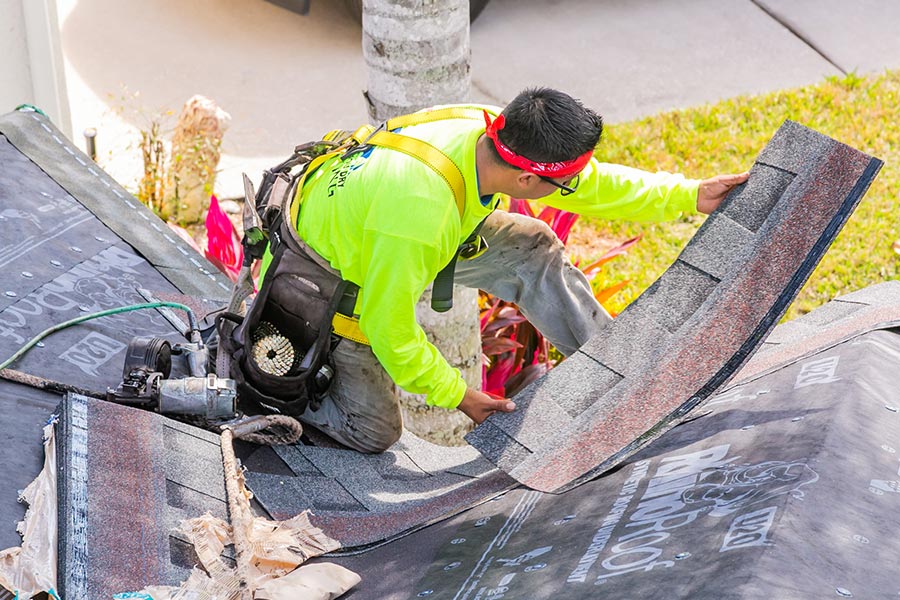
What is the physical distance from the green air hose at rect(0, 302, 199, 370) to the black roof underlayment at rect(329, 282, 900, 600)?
4.58ft

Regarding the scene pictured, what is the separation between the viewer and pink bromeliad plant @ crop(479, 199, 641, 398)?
17.4ft

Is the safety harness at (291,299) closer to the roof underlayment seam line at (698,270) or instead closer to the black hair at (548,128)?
the black hair at (548,128)

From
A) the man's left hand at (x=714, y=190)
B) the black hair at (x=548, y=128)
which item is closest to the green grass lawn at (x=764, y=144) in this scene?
the man's left hand at (x=714, y=190)

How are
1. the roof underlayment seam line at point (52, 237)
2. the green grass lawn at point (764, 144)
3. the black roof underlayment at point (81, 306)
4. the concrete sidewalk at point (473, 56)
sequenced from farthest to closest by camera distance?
the concrete sidewalk at point (473, 56) → the green grass lawn at point (764, 144) → the roof underlayment seam line at point (52, 237) → the black roof underlayment at point (81, 306)

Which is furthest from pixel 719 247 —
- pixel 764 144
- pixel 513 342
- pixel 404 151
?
pixel 764 144

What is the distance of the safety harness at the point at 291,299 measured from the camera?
3.70 meters

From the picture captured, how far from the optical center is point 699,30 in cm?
912

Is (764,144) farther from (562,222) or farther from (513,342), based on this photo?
(513,342)

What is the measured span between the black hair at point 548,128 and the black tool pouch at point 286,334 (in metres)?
0.84

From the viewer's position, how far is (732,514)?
2.59 m

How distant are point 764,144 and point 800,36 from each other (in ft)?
6.69

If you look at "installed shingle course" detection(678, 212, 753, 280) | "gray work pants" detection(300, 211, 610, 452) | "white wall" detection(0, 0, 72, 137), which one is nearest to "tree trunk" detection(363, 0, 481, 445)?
"gray work pants" detection(300, 211, 610, 452)

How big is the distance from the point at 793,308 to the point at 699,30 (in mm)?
3783

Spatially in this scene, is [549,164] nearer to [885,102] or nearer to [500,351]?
[500,351]
